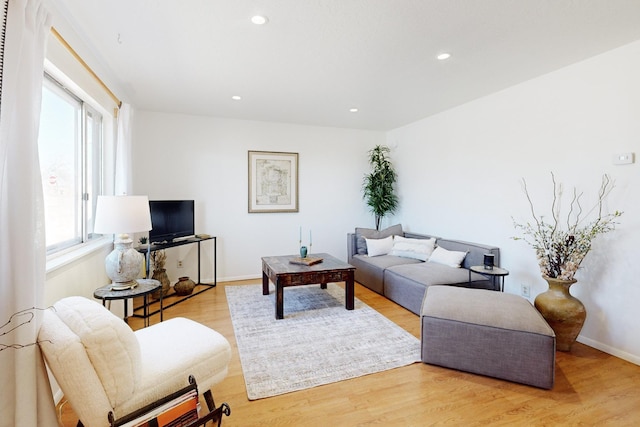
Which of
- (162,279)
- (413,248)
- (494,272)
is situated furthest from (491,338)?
(162,279)

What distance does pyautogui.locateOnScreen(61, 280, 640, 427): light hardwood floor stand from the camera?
5.96 ft

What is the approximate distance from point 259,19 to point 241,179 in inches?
116

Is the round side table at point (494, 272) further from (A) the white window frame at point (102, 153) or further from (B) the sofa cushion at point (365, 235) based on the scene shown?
(A) the white window frame at point (102, 153)

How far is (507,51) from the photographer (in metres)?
2.56

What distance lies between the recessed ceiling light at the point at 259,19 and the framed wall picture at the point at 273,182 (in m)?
2.81

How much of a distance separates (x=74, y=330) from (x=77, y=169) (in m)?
1.87

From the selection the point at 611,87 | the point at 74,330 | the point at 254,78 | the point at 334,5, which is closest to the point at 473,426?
the point at 74,330

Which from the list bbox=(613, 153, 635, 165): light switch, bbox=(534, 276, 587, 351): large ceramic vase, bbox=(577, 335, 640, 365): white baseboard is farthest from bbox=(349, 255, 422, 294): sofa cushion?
bbox=(613, 153, 635, 165): light switch

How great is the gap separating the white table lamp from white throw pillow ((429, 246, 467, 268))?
3.42 meters

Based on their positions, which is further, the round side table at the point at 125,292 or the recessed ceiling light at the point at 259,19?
the round side table at the point at 125,292

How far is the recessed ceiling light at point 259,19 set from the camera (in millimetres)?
2078

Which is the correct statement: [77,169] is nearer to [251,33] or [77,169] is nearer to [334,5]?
[251,33]

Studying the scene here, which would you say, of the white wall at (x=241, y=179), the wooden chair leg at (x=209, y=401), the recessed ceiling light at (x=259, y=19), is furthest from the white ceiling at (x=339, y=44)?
the wooden chair leg at (x=209, y=401)

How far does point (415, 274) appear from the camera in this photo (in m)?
3.62
